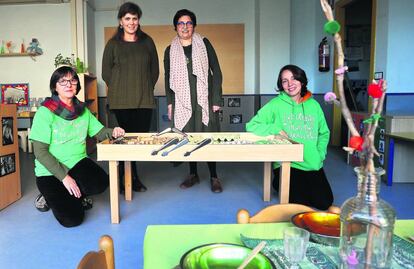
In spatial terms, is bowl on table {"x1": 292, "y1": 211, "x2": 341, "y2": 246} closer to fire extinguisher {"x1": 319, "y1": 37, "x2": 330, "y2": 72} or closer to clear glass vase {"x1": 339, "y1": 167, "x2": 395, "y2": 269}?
clear glass vase {"x1": 339, "y1": 167, "x2": 395, "y2": 269}

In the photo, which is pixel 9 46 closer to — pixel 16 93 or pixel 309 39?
pixel 16 93

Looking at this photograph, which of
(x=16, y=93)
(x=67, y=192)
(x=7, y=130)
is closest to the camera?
(x=67, y=192)

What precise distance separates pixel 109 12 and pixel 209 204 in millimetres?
4933

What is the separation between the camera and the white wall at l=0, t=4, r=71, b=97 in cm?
643

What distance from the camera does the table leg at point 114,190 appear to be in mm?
2512

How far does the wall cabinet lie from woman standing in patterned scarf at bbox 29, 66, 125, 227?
1.49 feet

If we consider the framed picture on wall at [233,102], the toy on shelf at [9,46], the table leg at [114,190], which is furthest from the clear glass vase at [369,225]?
the toy on shelf at [9,46]

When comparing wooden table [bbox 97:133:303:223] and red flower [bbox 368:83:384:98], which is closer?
red flower [bbox 368:83:384:98]

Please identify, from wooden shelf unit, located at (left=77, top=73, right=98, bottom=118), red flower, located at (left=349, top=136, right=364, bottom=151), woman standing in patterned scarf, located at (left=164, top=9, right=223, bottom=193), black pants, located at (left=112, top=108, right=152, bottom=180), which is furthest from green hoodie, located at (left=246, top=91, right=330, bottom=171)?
wooden shelf unit, located at (left=77, top=73, right=98, bottom=118)

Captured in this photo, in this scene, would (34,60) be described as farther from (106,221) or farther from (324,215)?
(324,215)

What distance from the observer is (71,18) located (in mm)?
6359

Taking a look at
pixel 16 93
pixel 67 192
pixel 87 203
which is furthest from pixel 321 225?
pixel 16 93

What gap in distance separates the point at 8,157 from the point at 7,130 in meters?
0.22

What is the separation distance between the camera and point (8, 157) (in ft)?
10.0
